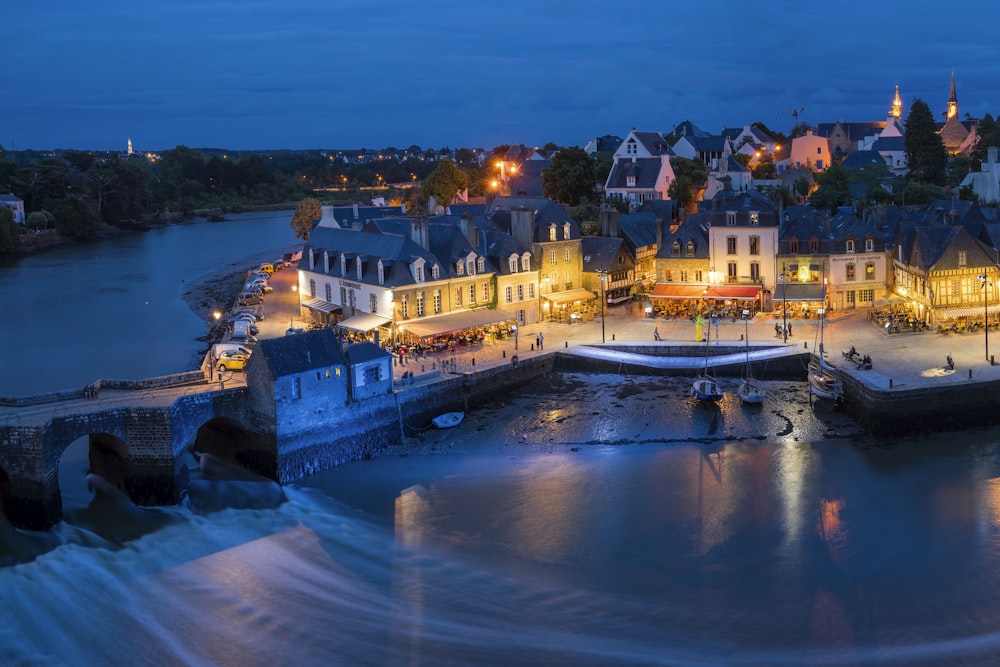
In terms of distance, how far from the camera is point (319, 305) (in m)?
45.1

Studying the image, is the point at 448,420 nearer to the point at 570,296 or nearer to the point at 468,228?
the point at 468,228

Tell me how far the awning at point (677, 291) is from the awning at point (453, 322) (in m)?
8.20

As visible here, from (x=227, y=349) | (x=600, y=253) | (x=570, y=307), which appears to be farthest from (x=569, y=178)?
(x=227, y=349)

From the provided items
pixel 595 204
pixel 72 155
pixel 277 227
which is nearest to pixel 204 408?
pixel 595 204

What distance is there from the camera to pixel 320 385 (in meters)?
30.2

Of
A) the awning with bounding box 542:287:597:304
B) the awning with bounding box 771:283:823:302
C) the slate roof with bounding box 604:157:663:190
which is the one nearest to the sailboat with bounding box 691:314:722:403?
the awning with bounding box 771:283:823:302

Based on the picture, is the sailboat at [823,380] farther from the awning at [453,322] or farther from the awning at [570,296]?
the awning at [453,322]

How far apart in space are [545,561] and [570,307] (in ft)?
77.9

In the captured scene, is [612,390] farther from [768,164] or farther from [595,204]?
[768,164]

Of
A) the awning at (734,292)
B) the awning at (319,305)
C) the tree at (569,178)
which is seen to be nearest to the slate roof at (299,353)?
the awning at (319,305)

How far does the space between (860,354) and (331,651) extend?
81.7ft

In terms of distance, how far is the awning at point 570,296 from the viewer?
151 ft

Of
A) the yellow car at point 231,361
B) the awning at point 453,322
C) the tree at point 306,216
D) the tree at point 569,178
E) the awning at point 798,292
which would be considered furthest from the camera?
the tree at point 306,216

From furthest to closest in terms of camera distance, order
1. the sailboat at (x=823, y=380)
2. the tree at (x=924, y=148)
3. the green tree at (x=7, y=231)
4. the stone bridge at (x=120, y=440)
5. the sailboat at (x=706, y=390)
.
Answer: the green tree at (x=7, y=231), the tree at (x=924, y=148), the sailboat at (x=706, y=390), the sailboat at (x=823, y=380), the stone bridge at (x=120, y=440)
